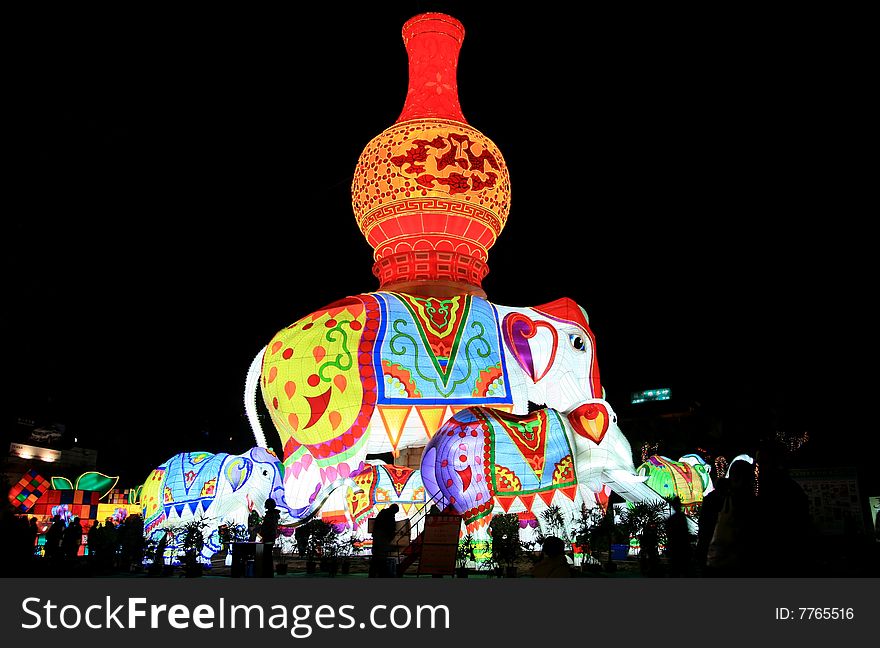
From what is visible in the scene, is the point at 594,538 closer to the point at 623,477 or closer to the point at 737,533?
the point at 623,477

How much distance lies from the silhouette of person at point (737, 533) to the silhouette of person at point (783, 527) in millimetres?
54

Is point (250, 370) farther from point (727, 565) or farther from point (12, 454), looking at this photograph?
point (12, 454)

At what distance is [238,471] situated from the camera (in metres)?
13.7

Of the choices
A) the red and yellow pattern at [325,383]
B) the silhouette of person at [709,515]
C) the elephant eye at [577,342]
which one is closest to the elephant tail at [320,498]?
the red and yellow pattern at [325,383]

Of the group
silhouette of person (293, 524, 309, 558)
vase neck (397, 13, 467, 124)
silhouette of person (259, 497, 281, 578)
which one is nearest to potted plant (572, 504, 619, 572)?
silhouette of person (293, 524, 309, 558)

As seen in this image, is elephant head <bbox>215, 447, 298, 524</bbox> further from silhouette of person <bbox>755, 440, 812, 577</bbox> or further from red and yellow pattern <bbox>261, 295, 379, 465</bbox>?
silhouette of person <bbox>755, 440, 812, 577</bbox>

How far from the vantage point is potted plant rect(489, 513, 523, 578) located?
10.6 m

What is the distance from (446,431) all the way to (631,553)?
5.01m

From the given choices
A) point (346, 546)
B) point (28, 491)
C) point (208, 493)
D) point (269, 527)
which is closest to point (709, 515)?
point (269, 527)

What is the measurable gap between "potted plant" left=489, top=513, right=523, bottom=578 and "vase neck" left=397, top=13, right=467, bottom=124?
30.5 ft

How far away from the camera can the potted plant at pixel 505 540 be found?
1062 centimetres

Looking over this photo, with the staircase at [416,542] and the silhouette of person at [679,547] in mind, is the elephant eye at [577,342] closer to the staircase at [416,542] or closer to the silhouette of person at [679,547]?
the staircase at [416,542]

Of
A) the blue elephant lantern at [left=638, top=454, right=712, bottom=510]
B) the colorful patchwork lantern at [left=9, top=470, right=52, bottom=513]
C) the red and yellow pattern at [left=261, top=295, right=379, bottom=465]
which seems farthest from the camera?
the colorful patchwork lantern at [left=9, top=470, right=52, bottom=513]

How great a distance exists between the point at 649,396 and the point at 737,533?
47.2m
